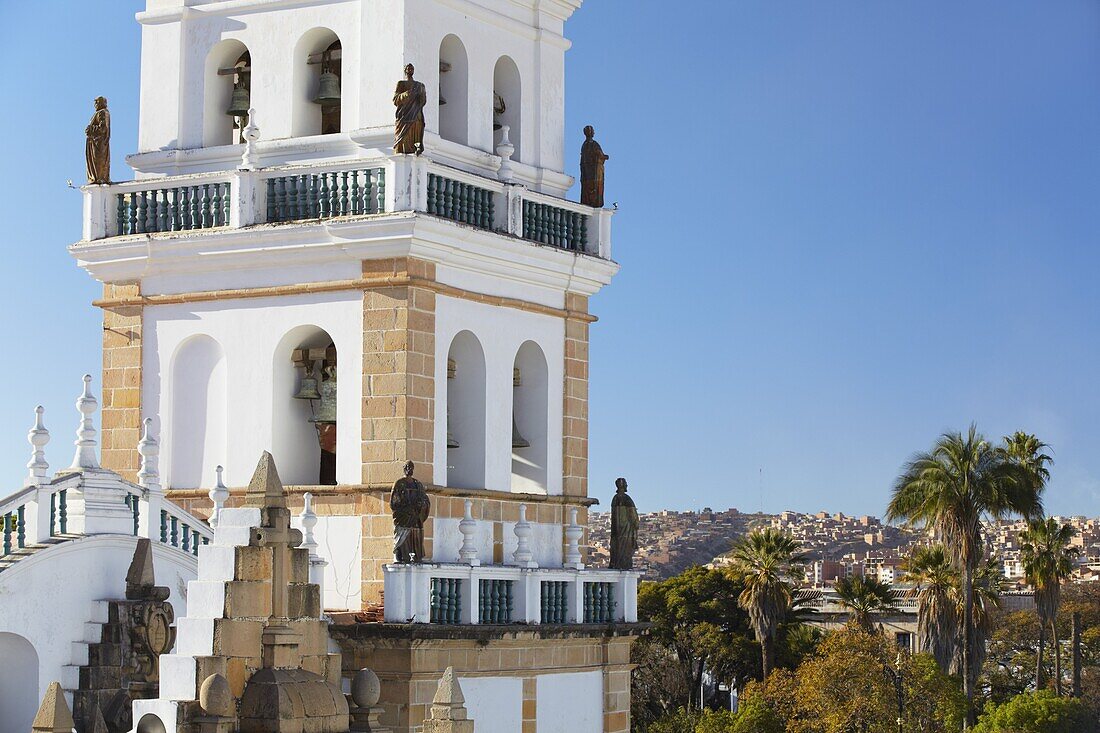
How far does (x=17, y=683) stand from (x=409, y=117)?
7.82 meters

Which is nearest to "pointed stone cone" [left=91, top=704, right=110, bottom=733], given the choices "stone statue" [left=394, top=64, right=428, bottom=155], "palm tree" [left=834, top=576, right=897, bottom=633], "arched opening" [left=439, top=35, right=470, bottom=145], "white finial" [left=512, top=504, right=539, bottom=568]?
"white finial" [left=512, top=504, right=539, bottom=568]

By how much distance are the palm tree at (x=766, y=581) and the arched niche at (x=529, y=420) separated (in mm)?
39834

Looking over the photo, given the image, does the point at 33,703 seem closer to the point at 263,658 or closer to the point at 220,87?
the point at 263,658

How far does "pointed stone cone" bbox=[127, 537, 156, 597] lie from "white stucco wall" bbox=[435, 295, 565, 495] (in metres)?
4.48

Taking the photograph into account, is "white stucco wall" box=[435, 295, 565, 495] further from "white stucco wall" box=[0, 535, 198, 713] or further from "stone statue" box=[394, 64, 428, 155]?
"white stucco wall" box=[0, 535, 198, 713]

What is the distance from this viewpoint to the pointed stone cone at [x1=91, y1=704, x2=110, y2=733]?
819 inches

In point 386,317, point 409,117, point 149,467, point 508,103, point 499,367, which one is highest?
point 508,103

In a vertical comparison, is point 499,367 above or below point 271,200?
below

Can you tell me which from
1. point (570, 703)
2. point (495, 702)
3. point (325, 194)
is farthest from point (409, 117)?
point (570, 703)

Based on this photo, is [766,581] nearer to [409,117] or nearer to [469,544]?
[469,544]

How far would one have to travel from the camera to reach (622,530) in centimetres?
→ 2775

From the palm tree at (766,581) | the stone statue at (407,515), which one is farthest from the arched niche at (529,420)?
the palm tree at (766,581)

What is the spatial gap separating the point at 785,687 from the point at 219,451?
3019 centimetres

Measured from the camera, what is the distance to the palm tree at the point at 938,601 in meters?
61.1
